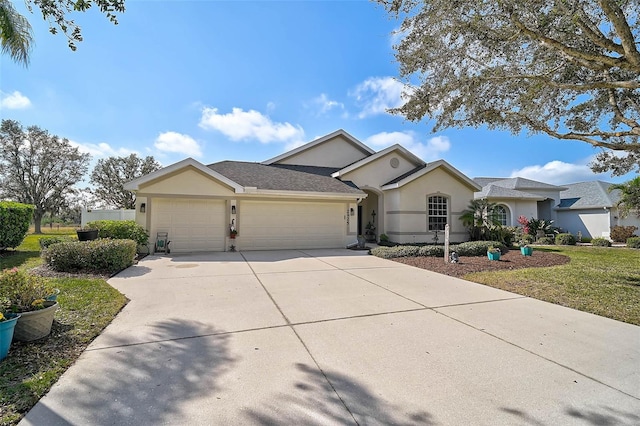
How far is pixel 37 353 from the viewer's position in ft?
10.6

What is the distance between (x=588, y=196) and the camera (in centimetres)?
2255

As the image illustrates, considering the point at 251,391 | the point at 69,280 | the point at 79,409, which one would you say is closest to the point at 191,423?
the point at 251,391

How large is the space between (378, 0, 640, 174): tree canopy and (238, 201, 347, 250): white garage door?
6817mm

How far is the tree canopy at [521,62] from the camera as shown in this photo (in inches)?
219

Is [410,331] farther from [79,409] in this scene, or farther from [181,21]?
[181,21]

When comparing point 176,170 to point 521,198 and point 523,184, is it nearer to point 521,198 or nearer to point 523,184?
point 521,198

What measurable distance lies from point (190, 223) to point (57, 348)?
9032 mm

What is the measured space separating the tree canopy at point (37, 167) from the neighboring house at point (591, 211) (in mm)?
43481

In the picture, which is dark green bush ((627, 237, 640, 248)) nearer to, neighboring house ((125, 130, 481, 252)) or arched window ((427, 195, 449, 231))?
neighboring house ((125, 130, 481, 252))

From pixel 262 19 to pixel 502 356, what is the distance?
9.27m

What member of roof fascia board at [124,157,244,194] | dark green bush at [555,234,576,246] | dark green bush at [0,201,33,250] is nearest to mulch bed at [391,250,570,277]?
roof fascia board at [124,157,244,194]

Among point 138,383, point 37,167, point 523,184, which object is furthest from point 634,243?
point 37,167

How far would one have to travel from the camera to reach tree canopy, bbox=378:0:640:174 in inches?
219

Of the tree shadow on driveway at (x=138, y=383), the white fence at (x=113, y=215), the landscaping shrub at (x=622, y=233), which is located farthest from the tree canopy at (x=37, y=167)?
the landscaping shrub at (x=622, y=233)
